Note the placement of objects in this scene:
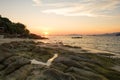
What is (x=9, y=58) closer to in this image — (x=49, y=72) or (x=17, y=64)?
(x=17, y=64)

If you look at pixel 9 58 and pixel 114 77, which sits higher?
pixel 9 58

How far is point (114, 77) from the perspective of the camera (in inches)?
682

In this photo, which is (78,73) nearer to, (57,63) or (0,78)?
(57,63)

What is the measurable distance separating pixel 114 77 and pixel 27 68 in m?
7.58

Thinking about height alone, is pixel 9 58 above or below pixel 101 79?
above

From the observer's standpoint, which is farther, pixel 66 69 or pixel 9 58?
pixel 9 58

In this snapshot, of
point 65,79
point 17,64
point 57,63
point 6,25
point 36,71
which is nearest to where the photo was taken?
point 65,79

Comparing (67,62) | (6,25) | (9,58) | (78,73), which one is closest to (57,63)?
(67,62)

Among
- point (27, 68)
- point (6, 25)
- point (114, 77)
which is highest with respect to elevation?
point (6, 25)

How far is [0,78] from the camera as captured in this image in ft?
49.9

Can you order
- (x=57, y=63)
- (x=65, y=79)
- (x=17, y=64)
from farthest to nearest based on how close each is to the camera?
(x=57, y=63), (x=17, y=64), (x=65, y=79)

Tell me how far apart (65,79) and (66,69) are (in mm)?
4021

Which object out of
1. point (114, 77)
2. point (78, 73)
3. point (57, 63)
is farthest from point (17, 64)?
point (114, 77)

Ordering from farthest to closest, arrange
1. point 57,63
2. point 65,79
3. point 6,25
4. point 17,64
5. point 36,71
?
point 6,25
point 57,63
point 17,64
point 36,71
point 65,79
